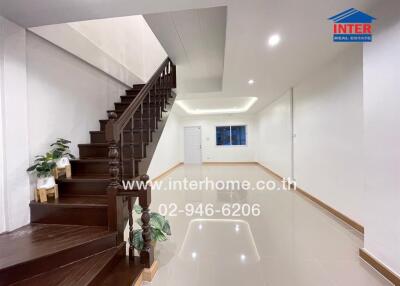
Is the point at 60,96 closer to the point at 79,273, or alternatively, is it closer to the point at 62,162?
the point at 62,162

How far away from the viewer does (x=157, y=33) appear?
287 cm

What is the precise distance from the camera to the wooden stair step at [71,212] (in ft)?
5.91

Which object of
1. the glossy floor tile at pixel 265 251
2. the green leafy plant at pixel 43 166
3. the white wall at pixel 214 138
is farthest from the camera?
the white wall at pixel 214 138

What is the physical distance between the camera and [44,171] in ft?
6.34

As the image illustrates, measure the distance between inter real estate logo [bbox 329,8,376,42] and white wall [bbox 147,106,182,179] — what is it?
4.78 metres

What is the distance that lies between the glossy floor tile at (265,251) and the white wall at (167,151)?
261 centimetres

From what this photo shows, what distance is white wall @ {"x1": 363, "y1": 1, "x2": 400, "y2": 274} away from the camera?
157 centimetres

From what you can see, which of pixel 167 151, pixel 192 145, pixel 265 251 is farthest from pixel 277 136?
pixel 192 145

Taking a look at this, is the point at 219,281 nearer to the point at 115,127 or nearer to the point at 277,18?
the point at 115,127

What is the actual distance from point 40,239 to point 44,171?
0.69m

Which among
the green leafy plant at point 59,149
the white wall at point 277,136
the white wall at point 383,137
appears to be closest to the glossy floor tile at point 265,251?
the white wall at point 383,137

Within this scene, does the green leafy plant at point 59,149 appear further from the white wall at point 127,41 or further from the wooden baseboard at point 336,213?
the wooden baseboard at point 336,213

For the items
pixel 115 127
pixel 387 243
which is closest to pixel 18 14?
pixel 115 127

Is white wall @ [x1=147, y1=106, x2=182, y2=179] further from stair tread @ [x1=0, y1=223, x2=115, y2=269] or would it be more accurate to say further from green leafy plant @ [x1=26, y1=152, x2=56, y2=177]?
stair tread @ [x1=0, y1=223, x2=115, y2=269]
